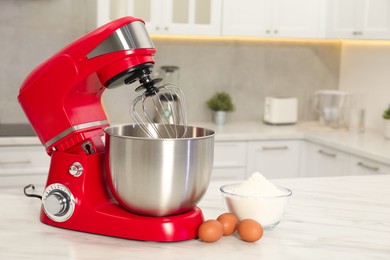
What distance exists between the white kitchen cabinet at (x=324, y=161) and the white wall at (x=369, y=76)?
0.53m

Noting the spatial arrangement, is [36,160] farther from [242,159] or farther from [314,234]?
[314,234]

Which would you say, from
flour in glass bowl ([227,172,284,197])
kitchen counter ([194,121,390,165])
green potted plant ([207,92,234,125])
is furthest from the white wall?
flour in glass bowl ([227,172,284,197])

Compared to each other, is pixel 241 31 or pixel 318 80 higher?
pixel 241 31

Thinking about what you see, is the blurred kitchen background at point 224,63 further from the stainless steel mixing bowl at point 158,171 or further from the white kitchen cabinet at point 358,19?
the stainless steel mixing bowl at point 158,171

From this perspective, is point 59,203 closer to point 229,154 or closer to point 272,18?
point 229,154

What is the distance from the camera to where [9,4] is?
12.3ft

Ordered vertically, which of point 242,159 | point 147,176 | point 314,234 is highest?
point 147,176

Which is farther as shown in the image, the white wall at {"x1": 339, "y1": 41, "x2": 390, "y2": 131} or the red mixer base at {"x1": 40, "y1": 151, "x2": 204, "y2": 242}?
the white wall at {"x1": 339, "y1": 41, "x2": 390, "y2": 131}

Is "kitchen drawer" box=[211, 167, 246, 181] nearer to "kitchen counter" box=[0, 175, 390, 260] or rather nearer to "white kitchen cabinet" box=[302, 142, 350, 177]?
"white kitchen cabinet" box=[302, 142, 350, 177]

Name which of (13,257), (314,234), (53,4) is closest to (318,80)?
(53,4)

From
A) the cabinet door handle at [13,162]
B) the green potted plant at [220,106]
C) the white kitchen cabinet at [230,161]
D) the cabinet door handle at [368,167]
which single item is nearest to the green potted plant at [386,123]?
the cabinet door handle at [368,167]

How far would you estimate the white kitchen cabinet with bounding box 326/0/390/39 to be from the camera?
3.57m

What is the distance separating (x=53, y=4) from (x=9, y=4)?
259mm

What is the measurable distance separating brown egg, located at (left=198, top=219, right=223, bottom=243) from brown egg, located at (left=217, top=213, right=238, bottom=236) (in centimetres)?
3
